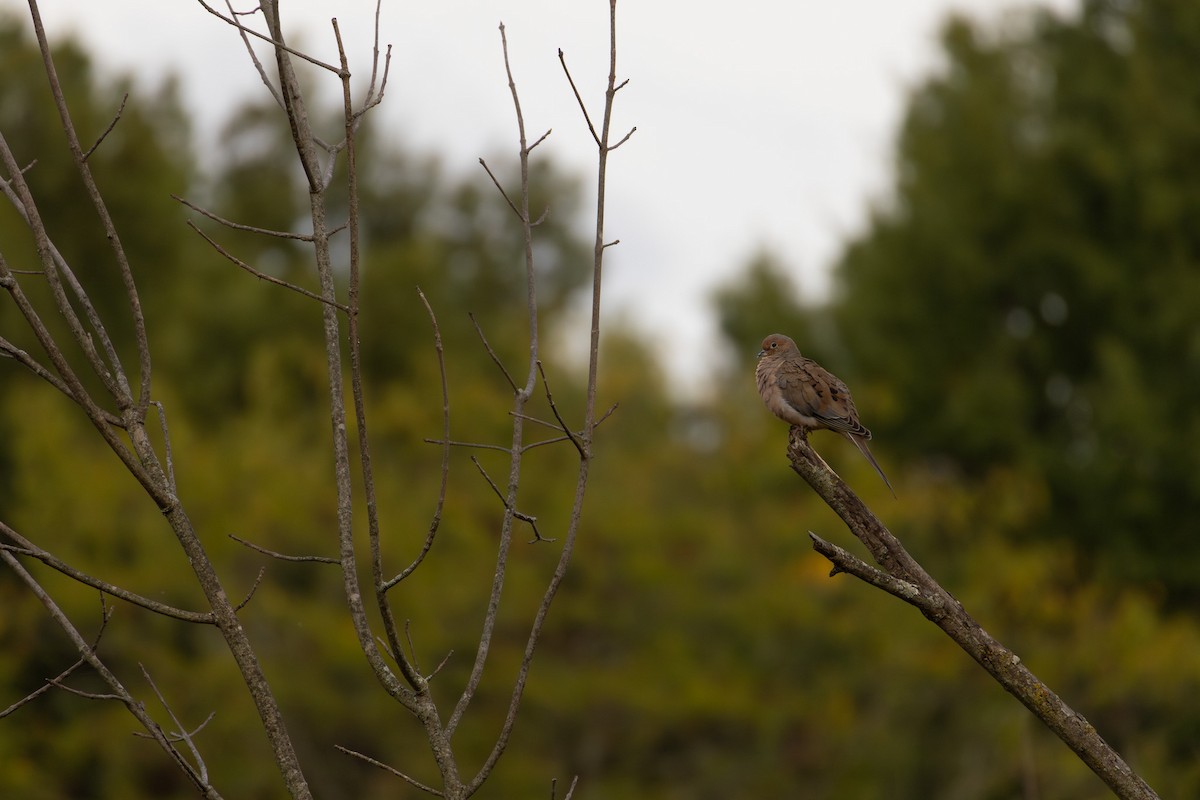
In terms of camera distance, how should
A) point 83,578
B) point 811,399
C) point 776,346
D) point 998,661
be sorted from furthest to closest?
point 776,346
point 811,399
point 998,661
point 83,578

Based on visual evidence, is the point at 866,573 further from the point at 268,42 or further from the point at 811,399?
the point at 811,399

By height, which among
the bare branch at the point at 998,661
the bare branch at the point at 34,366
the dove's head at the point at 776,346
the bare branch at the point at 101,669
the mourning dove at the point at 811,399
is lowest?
the bare branch at the point at 101,669

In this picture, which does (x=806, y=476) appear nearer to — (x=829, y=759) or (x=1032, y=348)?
(x=829, y=759)

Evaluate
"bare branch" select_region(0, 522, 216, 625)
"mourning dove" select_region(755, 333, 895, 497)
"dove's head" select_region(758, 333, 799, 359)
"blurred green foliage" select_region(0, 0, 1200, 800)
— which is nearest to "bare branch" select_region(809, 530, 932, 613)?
"bare branch" select_region(0, 522, 216, 625)

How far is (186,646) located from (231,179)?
14876 millimetres

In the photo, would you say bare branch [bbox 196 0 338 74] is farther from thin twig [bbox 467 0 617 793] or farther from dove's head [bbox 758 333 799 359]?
dove's head [bbox 758 333 799 359]

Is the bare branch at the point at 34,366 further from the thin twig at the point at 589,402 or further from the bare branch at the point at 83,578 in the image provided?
the thin twig at the point at 589,402

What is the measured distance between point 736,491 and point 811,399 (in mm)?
10251

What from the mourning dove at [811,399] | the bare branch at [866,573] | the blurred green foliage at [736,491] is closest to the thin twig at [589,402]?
the bare branch at [866,573]

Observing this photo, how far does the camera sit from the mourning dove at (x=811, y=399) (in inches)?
201

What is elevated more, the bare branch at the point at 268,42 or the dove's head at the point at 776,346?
the dove's head at the point at 776,346

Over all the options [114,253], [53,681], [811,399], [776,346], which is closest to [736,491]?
[776,346]

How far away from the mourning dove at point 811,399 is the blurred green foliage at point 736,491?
12.0ft

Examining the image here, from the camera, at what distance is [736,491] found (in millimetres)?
15305
